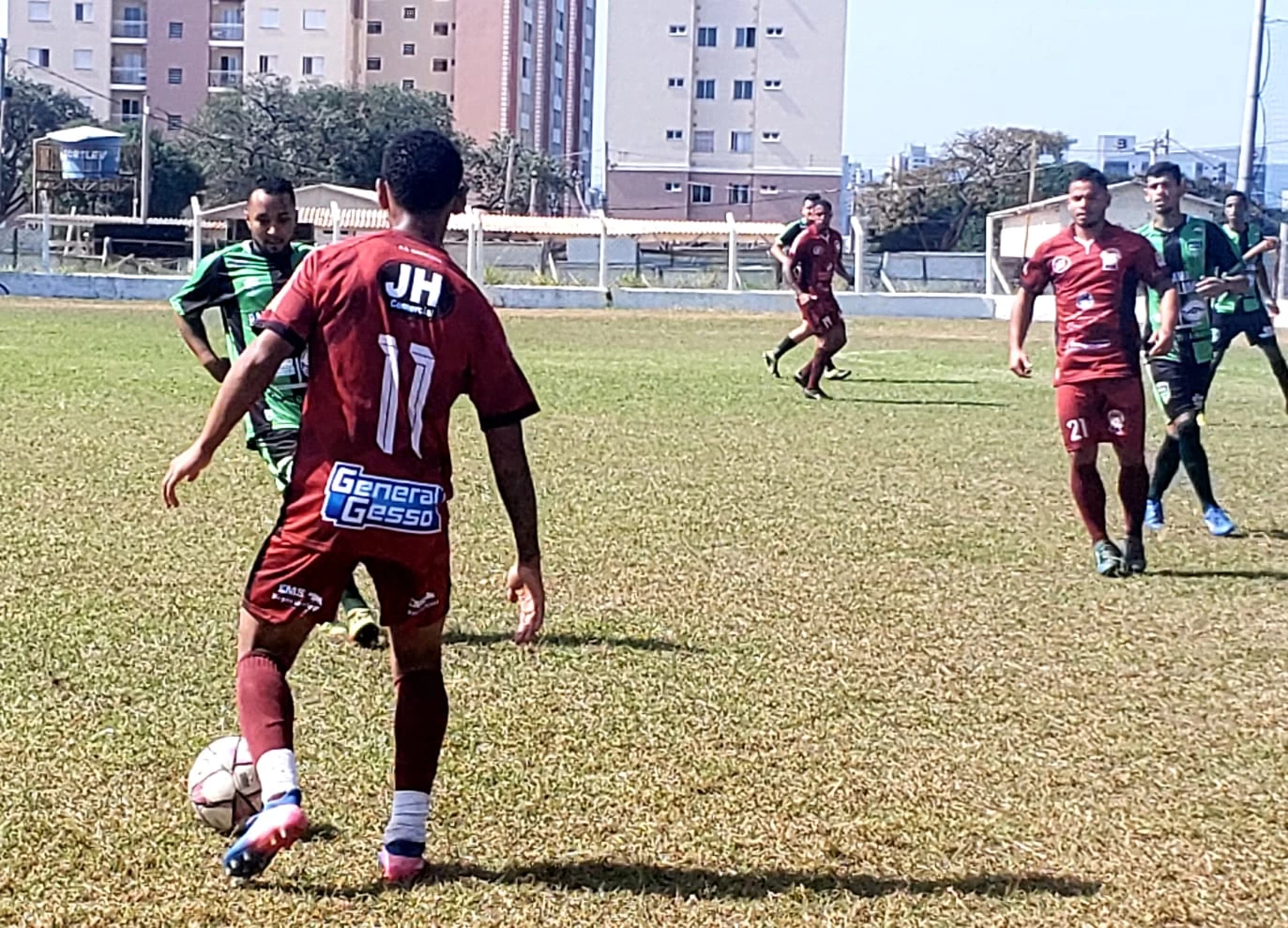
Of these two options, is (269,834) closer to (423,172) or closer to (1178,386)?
(423,172)

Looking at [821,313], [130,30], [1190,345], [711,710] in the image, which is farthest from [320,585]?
[130,30]

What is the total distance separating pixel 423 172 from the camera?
4.46 metres

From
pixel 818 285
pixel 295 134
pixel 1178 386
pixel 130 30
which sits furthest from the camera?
pixel 130 30

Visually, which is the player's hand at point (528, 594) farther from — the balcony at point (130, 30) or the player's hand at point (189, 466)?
the balcony at point (130, 30)

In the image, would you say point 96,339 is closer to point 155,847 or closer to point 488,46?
point 155,847

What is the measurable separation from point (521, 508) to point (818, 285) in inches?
584

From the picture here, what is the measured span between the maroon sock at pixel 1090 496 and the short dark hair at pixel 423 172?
5331mm

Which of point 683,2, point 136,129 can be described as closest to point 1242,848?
point 136,129

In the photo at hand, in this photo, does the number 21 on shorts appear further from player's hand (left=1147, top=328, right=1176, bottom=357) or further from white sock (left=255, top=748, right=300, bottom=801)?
player's hand (left=1147, top=328, right=1176, bottom=357)

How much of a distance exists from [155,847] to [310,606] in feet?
2.88

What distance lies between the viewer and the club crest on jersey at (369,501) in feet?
14.1

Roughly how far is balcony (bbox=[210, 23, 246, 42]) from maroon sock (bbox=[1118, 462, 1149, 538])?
99.4m

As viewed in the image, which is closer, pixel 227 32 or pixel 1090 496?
pixel 1090 496

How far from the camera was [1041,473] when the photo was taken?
13258 millimetres
